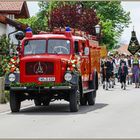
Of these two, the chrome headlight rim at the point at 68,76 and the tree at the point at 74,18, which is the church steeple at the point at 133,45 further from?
the chrome headlight rim at the point at 68,76

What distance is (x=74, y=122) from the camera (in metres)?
16.9

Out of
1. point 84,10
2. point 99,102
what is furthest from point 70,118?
point 84,10

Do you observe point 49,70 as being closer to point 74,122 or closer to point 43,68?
point 43,68

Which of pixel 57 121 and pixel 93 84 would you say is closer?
pixel 57 121

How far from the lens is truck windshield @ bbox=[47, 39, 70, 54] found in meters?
21.3

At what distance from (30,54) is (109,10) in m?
70.6

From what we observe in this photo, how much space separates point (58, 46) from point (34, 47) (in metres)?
0.74

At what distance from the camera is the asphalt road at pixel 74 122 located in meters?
14.2

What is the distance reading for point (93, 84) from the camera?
2377 cm

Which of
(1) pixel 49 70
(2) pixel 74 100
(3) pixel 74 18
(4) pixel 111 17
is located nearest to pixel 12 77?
(1) pixel 49 70

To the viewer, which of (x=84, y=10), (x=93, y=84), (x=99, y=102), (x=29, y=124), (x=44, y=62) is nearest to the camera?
(x=29, y=124)

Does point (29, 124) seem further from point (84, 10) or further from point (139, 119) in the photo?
point (84, 10)

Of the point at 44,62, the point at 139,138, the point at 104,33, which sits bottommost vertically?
the point at 139,138

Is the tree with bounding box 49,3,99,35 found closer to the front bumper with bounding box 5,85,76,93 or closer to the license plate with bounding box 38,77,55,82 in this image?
the license plate with bounding box 38,77,55,82
